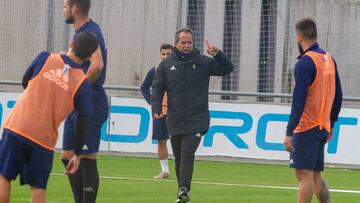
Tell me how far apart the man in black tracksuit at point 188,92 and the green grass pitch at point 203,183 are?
0.69 meters

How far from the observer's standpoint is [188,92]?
43.1 feet

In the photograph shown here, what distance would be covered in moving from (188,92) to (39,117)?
4.48 meters

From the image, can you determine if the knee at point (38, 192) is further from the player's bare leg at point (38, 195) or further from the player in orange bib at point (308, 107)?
the player in orange bib at point (308, 107)

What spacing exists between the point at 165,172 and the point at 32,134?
772cm

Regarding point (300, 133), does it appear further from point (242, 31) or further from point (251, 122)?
point (242, 31)

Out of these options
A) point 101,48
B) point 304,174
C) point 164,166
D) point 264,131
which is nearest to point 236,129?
point 264,131

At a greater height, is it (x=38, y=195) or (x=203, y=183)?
(x=38, y=195)

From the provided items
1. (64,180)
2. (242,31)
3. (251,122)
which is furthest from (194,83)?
(242,31)

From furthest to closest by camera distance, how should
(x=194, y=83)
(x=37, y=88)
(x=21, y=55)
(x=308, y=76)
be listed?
(x=21, y=55)
(x=194, y=83)
(x=308, y=76)
(x=37, y=88)

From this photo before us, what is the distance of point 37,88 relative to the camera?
882cm

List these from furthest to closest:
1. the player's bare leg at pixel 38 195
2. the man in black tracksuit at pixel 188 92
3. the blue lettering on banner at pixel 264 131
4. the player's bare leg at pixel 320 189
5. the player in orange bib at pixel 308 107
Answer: the blue lettering on banner at pixel 264 131 < the man in black tracksuit at pixel 188 92 < the player's bare leg at pixel 320 189 < the player in orange bib at pixel 308 107 < the player's bare leg at pixel 38 195

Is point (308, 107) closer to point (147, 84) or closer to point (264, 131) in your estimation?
point (147, 84)

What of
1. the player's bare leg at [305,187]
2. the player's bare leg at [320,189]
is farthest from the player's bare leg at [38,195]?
the player's bare leg at [320,189]

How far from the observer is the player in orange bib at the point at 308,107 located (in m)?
10.3
